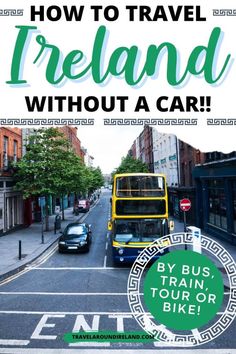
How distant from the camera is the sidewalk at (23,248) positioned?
1512 centimetres

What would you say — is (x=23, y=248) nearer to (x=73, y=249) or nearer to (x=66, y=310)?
(x=73, y=249)

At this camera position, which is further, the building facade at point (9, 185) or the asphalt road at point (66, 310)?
the building facade at point (9, 185)

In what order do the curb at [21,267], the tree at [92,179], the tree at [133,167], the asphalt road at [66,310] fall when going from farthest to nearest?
the tree at [133,167]
the tree at [92,179]
the curb at [21,267]
the asphalt road at [66,310]

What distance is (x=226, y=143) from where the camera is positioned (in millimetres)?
6961

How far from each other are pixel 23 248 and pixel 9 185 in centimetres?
799

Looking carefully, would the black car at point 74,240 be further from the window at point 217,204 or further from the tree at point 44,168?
the window at point 217,204

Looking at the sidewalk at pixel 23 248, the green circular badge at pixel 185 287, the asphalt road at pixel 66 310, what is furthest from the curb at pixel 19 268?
the green circular badge at pixel 185 287

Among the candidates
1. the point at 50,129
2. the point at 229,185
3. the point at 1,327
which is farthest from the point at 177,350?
the point at 50,129

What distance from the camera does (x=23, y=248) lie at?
19906 millimetres

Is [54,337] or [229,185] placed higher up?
[229,185]

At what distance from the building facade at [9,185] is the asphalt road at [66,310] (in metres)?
10.1

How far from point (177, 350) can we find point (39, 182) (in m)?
19.9

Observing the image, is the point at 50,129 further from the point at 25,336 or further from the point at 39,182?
the point at 25,336

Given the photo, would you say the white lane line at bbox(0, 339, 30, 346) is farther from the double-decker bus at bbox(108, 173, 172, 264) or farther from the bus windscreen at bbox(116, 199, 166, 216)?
the bus windscreen at bbox(116, 199, 166, 216)
